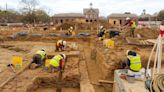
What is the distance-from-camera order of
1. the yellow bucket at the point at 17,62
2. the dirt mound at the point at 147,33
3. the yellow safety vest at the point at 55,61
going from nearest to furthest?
the yellow safety vest at the point at 55,61
the yellow bucket at the point at 17,62
the dirt mound at the point at 147,33

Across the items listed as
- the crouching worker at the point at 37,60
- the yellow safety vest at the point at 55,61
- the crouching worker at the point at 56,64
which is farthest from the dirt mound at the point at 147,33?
the yellow safety vest at the point at 55,61

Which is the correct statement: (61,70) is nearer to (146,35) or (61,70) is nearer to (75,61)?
(75,61)

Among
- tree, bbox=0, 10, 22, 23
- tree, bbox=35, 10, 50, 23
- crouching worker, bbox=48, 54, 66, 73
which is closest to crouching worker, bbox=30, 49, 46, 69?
crouching worker, bbox=48, 54, 66, 73

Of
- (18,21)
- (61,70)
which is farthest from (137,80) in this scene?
(18,21)

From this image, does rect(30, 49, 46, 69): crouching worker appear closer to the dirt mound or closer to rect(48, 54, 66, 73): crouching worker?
rect(48, 54, 66, 73): crouching worker

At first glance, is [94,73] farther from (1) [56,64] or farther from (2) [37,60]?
(2) [37,60]

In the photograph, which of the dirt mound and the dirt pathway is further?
the dirt mound

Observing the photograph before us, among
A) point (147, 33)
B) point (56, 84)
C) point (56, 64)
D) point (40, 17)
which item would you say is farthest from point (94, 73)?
point (40, 17)

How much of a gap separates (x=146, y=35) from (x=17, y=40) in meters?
12.3

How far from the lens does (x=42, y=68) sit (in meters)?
12.4

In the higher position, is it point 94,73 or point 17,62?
point 17,62

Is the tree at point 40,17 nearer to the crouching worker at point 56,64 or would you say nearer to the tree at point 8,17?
the tree at point 8,17

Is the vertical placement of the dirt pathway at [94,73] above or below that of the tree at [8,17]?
below

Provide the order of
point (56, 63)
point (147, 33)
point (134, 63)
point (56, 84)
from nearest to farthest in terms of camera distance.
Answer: point (134, 63)
point (56, 84)
point (56, 63)
point (147, 33)
